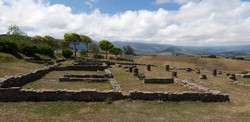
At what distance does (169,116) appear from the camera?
14180mm

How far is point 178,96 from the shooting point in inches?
707

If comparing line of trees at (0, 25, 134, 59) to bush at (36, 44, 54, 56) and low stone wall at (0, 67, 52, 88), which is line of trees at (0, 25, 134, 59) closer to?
bush at (36, 44, 54, 56)

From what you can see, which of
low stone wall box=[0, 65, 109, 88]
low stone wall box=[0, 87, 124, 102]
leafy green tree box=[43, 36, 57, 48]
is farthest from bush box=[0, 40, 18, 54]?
leafy green tree box=[43, 36, 57, 48]

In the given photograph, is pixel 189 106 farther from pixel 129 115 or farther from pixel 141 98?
pixel 129 115

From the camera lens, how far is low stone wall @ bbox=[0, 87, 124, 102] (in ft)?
54.1

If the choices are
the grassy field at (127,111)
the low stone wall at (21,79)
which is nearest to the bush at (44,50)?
the low stone wall at (21,79)

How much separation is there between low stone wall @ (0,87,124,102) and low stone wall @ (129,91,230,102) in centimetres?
119

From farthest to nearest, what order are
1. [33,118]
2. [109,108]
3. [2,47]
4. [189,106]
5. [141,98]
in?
[2,47] < [141,98] < [189,106] < [109,108] < [33,118]

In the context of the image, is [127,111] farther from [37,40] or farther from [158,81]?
[37,40]

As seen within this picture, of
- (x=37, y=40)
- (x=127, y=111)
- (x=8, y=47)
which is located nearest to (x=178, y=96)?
(x=127, y=111)

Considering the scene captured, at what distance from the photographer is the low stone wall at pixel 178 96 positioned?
1783cm

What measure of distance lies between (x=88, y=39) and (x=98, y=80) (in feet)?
262

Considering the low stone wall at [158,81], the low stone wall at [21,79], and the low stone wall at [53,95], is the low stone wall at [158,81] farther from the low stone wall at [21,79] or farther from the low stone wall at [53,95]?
the low stone wall at [21,79]

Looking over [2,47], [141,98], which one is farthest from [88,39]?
[141,98]
